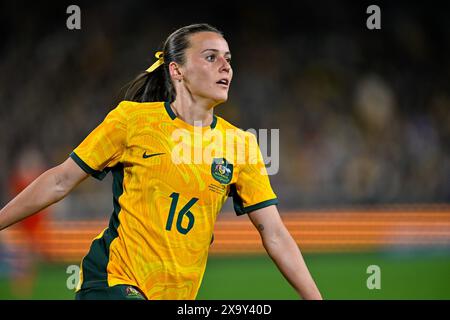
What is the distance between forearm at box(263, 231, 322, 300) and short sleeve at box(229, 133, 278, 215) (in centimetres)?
19

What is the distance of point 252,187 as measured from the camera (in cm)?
393

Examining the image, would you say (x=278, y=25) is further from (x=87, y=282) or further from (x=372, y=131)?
(x=87, y=282)

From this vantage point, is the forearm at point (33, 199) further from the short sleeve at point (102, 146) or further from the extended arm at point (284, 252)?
the extended arm at point (284, 252)

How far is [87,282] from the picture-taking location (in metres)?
3.80

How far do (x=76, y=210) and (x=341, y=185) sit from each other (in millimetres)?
4954

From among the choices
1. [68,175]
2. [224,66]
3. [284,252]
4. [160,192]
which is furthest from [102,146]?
[284,252]

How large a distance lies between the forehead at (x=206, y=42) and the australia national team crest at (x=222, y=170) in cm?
56

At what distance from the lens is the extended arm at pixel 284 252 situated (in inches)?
149

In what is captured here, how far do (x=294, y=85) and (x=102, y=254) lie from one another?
13.0 m

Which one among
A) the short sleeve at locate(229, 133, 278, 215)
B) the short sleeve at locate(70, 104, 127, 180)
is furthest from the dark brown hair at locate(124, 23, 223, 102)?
the short sleeve at locate(229, 133, 278, 215)

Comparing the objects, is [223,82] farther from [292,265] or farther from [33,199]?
[33,199]

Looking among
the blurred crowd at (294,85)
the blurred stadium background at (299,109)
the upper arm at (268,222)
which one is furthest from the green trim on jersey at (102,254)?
the blurred crowd at (294,85)

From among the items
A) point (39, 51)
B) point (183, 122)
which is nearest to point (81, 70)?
point (39, 51)

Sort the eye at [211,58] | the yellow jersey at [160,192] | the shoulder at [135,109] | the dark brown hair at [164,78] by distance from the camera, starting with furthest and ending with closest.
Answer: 1. the dark brown hair at [164,78]
2. the eye at [211,58]
3. the shoulder at [135,109]
4. the yellow jersey at [160,192]
